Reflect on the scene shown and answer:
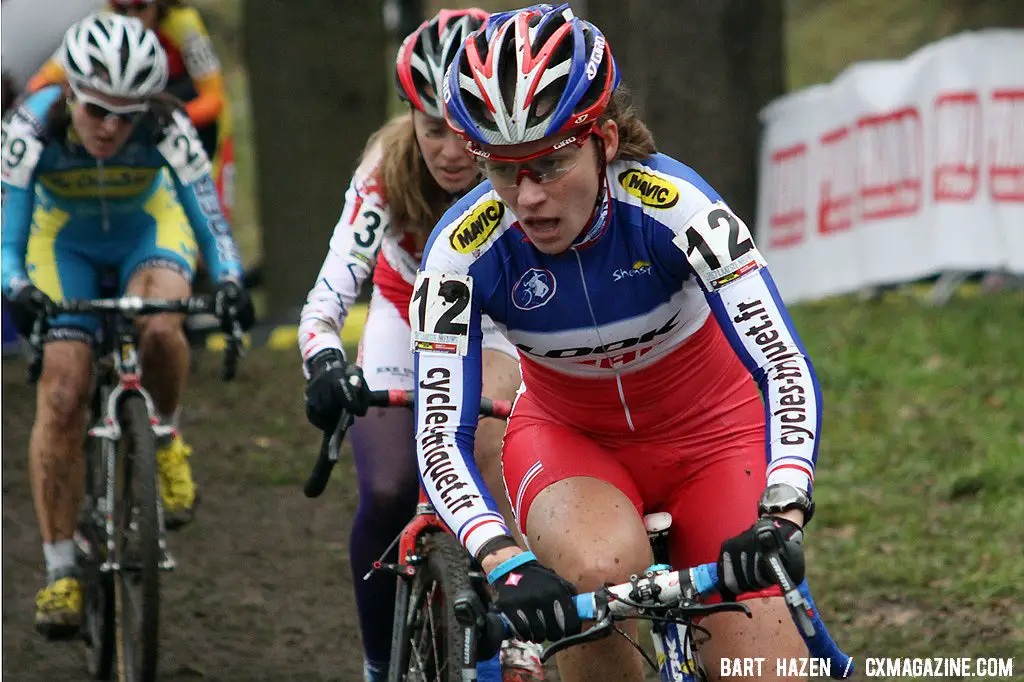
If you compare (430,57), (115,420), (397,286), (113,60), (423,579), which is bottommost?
(423,579)

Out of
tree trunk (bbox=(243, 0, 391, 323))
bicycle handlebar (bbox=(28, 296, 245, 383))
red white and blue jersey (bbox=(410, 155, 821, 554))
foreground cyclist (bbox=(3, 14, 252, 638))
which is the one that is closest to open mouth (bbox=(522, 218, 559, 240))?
red white and blue jersey (bbox=(410, 155, 821, 554))

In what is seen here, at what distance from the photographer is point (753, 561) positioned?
10.3 ft

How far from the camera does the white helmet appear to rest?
6145mm

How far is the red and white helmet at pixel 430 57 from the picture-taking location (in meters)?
4.88

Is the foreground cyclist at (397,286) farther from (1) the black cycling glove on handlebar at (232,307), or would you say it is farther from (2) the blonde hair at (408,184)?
(1) the black cycling glove on handlebar at (232,307)

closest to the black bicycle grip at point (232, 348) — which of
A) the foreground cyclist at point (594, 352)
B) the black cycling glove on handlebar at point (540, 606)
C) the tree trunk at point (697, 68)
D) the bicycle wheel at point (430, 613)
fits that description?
the bicycle wheel at point (430, 613)

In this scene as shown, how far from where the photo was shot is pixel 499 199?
3.91 meters

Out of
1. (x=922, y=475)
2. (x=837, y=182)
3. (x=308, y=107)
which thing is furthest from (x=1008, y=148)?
(x=308, y=107)

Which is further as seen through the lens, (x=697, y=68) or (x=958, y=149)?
(x=697, y=68)

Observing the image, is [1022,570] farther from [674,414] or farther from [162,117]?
[162,117]

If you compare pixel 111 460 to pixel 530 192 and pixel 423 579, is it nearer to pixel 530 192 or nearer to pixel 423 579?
pixel 423 579

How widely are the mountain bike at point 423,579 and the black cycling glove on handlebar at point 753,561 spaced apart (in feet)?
2.94

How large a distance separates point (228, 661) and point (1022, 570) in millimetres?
3506

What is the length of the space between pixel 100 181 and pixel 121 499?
5.10ft
